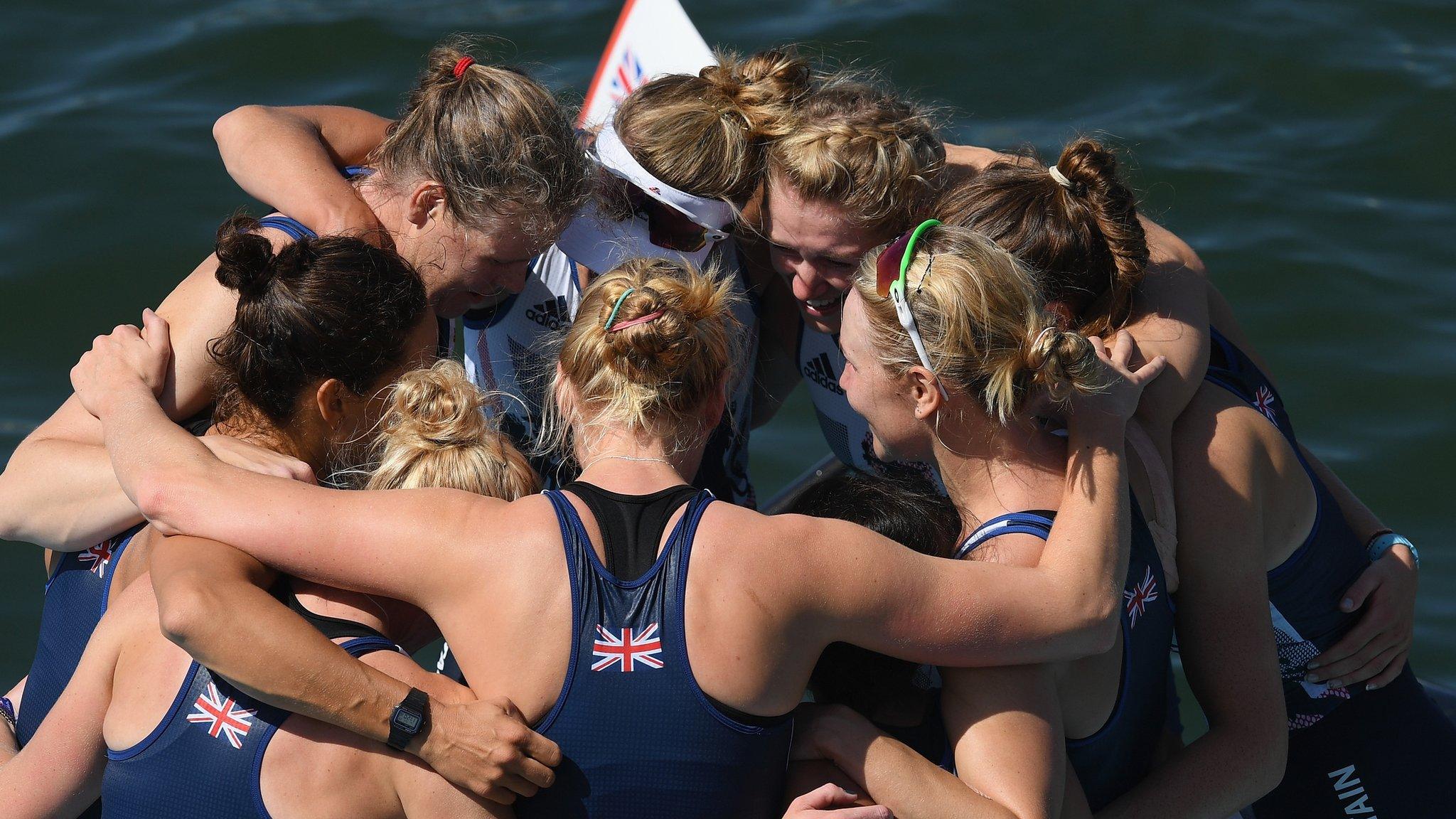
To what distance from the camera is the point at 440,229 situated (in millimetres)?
3014

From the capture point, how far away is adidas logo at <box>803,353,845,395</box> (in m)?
3.51

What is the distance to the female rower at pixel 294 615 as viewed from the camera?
223 centimetres

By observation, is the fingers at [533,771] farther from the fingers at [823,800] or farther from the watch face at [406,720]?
the fingers at [823,800]

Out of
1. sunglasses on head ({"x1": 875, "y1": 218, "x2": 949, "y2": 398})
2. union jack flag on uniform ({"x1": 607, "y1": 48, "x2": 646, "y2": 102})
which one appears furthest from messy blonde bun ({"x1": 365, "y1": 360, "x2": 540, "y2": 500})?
union jack flag on uniform ({"x1": 607, "y1": 48, "x2": 646, "y2": 102})

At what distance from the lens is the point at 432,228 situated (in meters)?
3.02

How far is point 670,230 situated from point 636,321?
0.90 m

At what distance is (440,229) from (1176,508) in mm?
1654

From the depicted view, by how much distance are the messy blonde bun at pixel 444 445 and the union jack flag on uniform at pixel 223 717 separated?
0.46 m

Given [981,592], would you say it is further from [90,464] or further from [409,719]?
[90,464]

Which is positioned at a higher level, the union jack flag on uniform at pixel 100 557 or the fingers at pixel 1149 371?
the fingers at pixel 1149 371

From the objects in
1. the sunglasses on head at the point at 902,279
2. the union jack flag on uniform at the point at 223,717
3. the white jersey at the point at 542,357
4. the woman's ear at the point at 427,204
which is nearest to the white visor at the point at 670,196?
the white jersey at the point at 542,357

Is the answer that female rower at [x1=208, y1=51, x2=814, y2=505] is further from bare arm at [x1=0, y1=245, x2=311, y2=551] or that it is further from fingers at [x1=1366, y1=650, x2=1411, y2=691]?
fingers at [x1=1366, y1=650, x2=1411, y2=691]

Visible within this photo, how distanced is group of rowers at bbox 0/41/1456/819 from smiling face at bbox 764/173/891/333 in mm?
11

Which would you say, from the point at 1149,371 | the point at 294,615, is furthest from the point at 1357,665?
the point at 294,615
